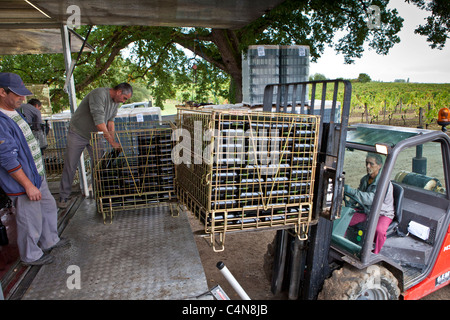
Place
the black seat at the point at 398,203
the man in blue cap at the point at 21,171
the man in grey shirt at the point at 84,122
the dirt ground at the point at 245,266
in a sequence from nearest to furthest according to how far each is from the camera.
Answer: the man in blue cap at the point at 21,171 → the black seat at the point at 398,203 → the dirt ground at the point at 245,266 → the man in grey shirt at the point at 84,122

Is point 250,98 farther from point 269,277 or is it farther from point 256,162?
point 256,162

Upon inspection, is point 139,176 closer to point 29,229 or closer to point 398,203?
point 29,229

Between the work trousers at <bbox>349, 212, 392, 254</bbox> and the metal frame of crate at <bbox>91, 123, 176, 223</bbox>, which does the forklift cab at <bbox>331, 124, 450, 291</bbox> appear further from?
the metal frame of crate at <bbox>91, 123, 176, 223</bbox>

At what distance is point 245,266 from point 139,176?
99.0 inches

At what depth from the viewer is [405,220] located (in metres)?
4.39

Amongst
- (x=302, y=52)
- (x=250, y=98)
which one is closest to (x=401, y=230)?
(x=250, y=98)

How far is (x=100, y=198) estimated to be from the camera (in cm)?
440

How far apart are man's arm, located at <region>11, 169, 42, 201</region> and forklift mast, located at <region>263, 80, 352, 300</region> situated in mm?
2903

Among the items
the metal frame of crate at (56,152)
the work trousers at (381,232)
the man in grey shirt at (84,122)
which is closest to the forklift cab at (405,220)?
the work trousers at (381,232)

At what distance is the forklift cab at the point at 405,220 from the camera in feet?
11.4

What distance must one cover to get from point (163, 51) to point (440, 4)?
10.8 metres

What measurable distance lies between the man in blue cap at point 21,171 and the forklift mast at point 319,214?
2.90 m

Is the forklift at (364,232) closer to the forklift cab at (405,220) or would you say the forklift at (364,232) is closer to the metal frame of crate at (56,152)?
the forklift cab at (405,220)

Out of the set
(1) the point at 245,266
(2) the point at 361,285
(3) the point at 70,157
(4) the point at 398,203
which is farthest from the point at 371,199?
(3) the point at 70,157
